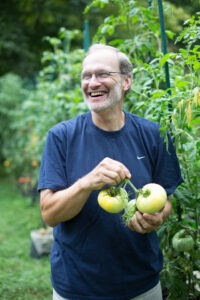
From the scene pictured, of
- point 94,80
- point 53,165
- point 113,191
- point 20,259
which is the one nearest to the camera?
point 113,191

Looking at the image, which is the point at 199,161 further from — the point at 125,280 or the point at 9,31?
the point at 9,31

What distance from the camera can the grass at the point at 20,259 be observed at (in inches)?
164

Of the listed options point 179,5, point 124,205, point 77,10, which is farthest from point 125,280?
point 77,10

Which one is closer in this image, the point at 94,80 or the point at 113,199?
the point at 113,199

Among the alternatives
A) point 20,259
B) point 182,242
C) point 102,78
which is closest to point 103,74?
point 102,78

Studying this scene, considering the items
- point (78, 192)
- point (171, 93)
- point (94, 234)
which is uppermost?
point (171, 93)

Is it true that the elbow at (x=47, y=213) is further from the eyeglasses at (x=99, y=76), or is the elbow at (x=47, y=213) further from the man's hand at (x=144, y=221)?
the eyeglasses at (x=99, y=76)

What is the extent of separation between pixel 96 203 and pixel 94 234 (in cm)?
14

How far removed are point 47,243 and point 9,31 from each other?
822cm

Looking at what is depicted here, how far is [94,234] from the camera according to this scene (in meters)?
2.16

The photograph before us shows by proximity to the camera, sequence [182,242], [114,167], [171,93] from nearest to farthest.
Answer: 1. [114,167]
2. [182,242]
3. [171,93]

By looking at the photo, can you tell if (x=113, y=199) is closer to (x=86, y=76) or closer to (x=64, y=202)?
(x=64, y=202)

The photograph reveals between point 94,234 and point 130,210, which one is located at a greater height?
point 130,210

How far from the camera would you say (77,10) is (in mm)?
12250
